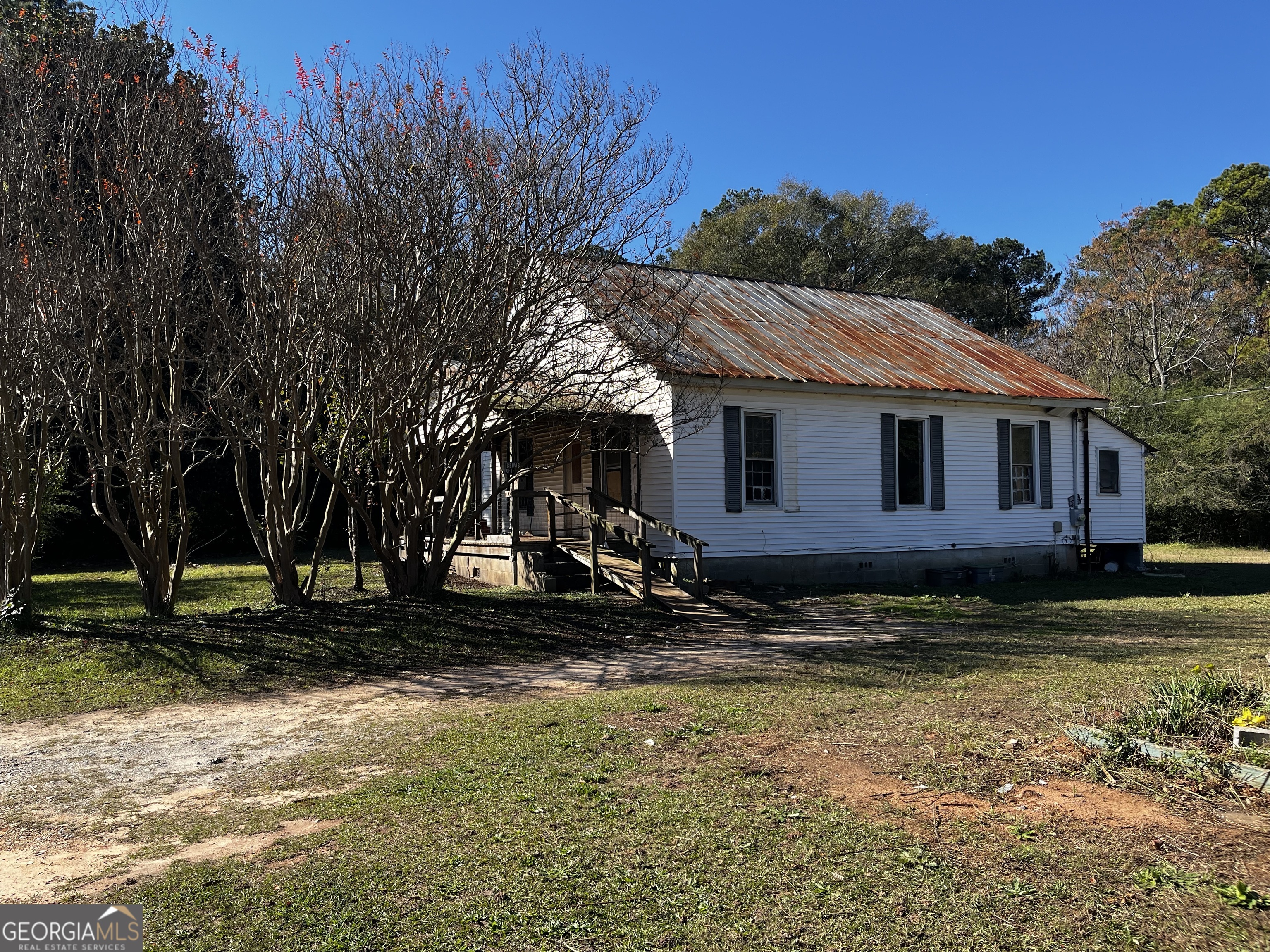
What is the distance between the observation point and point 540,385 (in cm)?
1326

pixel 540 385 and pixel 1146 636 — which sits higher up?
pixel 540 385

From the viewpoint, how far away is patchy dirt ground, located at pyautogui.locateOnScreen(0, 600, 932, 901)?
484cm

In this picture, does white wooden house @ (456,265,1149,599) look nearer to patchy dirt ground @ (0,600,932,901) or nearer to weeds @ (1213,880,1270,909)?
patchy dirt ground @ (0,600,932,901)

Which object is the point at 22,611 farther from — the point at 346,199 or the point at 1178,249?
the point at 1178,249

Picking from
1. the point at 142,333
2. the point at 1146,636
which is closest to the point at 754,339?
the point at 1146,636

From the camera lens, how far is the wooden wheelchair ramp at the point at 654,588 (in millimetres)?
13453

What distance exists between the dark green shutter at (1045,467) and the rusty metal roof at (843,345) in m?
0.77

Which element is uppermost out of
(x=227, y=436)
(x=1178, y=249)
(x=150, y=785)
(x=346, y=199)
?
(x=1178, y=249)

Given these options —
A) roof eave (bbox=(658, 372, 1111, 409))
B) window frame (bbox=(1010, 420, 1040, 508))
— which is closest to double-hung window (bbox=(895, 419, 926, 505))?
roof eave (bbox=(658, 372, 1111, 409))

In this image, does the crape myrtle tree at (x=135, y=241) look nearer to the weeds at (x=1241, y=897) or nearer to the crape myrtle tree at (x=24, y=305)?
the crape myrtle tree at (x=24, y=305)

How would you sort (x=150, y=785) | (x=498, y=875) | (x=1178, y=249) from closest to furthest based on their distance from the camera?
(x=498, y=875), (x=150, y=785), (x=1178, y=249)

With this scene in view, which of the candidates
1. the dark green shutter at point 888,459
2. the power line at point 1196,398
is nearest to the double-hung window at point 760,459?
the dark green shutter at point 888,459

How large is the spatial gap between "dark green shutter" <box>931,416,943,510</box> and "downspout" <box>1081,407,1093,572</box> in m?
4.16

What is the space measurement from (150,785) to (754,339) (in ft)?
46.9
